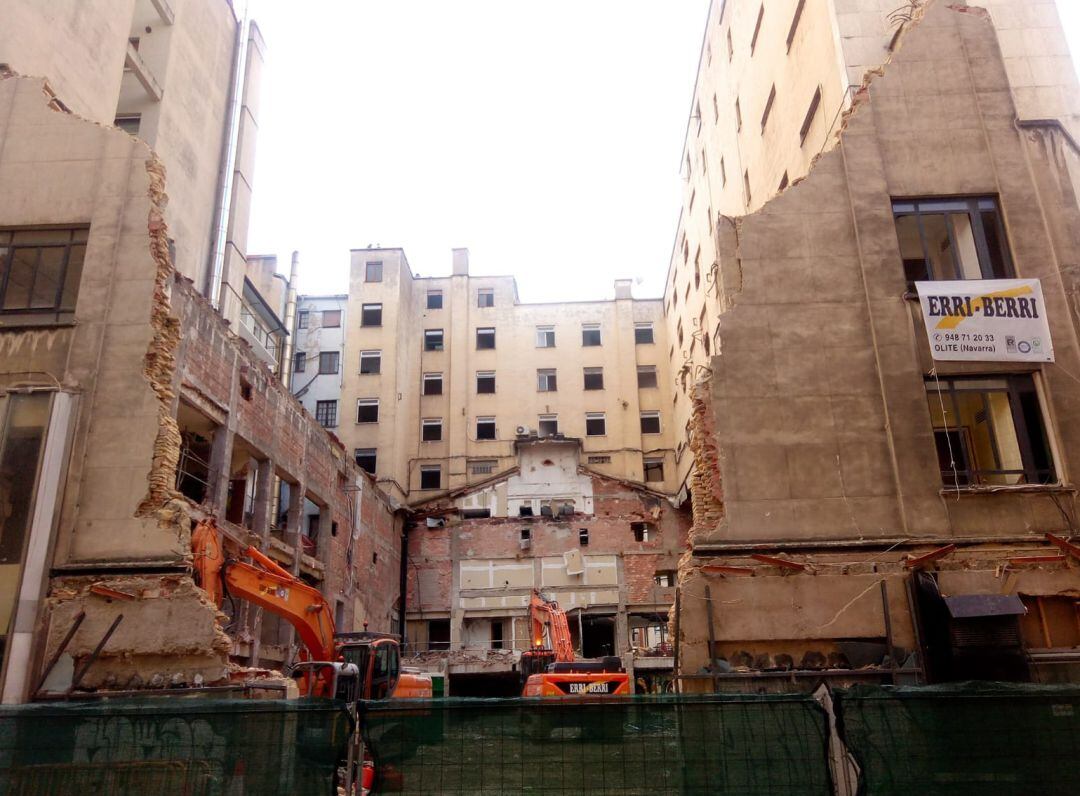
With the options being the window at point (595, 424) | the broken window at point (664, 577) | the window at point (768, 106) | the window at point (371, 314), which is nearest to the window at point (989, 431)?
the window at point (768, 106)

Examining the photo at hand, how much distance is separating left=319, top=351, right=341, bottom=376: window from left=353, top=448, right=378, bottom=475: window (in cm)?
516

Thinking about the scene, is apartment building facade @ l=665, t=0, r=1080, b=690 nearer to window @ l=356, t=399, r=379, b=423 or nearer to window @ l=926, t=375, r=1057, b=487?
window @ l=926, t=375, r=1057, b=487

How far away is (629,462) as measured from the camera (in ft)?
136

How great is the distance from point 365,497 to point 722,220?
20773 mm

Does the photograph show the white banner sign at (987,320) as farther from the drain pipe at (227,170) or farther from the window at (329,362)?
the window at (329,362)

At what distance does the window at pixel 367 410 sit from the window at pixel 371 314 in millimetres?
3976

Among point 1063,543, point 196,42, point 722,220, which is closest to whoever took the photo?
point 1063,543

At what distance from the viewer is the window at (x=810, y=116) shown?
56.0 ft

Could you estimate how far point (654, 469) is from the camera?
Answer: 41.9 m

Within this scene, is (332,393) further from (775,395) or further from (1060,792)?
(1060,792)

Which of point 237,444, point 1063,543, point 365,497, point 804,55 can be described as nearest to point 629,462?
point 365,497

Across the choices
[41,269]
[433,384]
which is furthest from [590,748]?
[433,384]

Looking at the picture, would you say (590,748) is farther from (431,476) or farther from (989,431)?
(431,476)

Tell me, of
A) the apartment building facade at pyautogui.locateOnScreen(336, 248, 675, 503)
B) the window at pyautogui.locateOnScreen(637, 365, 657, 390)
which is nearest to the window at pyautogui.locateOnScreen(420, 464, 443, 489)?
the apartment building facade at pyautogui.locateOnScreen(336, 248, 675, 503)
